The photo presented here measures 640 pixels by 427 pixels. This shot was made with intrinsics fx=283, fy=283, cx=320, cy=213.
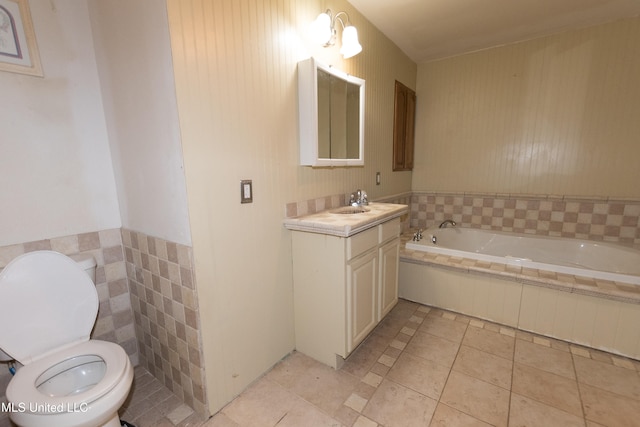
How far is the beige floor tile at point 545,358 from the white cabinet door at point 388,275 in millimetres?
823

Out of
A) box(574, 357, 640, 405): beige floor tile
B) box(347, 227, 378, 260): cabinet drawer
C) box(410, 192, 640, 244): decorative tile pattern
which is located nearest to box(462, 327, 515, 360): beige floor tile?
box(574, 357, 640, 405): beige floor tile

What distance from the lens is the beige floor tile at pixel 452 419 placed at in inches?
51.9

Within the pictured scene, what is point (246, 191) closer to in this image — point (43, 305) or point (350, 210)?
point (350, 210)

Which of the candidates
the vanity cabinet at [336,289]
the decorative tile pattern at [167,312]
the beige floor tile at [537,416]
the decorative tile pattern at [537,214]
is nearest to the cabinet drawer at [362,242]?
the vanity cabinet at [336,289]

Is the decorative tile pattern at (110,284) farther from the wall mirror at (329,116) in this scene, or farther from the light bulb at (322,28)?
the light bulb at (322,28)

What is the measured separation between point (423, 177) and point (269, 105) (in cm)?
238

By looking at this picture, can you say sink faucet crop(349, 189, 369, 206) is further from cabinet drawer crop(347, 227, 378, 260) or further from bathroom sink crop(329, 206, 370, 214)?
cabinet drawer crop(347, 227, 378, 260)

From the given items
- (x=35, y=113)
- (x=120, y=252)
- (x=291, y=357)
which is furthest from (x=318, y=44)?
(x=291, y=357)

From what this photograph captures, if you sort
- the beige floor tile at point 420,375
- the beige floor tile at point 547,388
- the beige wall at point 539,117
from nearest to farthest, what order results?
the beige floor tile at point 547,388
the beige floor tile at point 420,375
the beige wall at point 539,117

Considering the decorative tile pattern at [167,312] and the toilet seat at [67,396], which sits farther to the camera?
the decorative tile pattern at [167,312]

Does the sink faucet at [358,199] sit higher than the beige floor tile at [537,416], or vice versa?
the sink faucet at [358,199]

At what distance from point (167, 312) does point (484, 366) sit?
1.83 meters

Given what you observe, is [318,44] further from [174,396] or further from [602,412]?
[602,412]

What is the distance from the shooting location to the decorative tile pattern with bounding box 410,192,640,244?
97.9 inches
